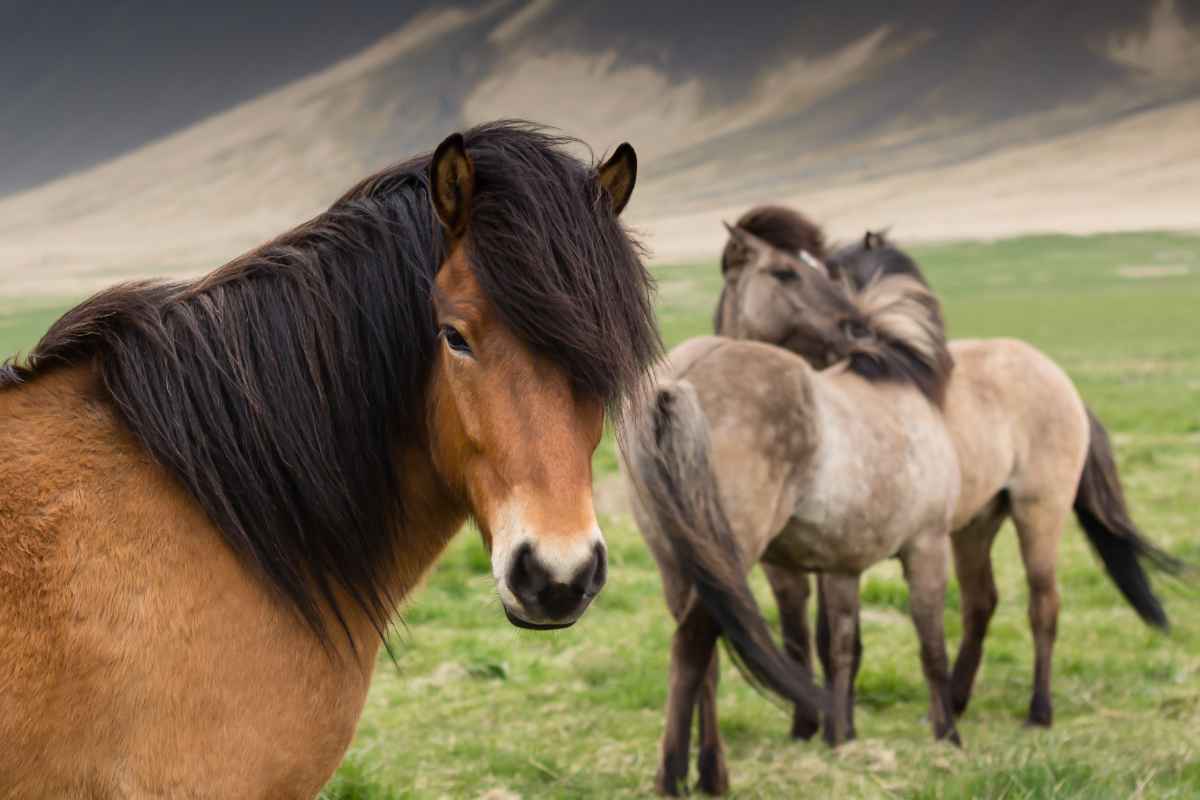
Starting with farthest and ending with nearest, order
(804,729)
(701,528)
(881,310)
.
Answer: (881,310) < (804,729) < (701,528)

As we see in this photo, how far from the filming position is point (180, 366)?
245 cm

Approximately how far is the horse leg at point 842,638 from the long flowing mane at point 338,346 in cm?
335

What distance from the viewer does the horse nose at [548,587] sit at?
2201 millimetres

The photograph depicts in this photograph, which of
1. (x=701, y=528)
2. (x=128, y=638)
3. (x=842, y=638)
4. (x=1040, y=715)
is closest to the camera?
(x=128, y=638)

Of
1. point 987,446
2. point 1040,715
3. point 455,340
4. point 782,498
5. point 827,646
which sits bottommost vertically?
point 1040,715

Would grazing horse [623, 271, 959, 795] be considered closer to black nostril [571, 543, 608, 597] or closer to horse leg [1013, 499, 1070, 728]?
horse leg [1013, 499, 1070, 728]

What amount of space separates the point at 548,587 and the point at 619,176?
3.35 feet

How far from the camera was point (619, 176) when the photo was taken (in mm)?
2670

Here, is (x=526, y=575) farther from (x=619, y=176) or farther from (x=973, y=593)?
(x=973, y=593)

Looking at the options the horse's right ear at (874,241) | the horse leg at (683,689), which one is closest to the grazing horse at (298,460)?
the horse leg at (683,689)

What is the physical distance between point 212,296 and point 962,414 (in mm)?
4504

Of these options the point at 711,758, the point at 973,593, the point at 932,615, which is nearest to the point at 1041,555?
the point at 973,593

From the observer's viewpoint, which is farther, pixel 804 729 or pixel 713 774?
pixel 804 729

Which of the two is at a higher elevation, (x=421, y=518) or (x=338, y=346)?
(x=338, y=346)
